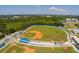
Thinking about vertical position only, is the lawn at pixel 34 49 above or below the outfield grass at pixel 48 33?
below

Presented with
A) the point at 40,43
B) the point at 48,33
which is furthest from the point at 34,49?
the point at 48,33

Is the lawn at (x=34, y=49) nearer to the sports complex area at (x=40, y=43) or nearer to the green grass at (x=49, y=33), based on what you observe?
the sports complex area at (x=40, y=43)

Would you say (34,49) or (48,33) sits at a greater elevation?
(48,33)

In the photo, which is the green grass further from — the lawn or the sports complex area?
the lawn

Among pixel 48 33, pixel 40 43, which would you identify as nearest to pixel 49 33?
A: pixel 48 33

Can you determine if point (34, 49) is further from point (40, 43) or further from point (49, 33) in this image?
point (49, 33)

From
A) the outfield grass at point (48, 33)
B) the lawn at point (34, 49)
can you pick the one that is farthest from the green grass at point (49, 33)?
the lawn at point (34, 49)
